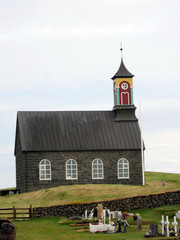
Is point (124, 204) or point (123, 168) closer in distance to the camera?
point (124, 204)

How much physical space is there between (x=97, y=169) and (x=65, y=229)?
28602 mm

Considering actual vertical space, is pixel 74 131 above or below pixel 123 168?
above

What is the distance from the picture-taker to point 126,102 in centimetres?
6862

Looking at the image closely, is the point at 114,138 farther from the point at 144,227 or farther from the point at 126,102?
the point at 144,227

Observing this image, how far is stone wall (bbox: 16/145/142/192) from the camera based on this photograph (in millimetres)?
62312

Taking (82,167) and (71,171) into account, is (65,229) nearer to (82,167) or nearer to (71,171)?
(71,171)

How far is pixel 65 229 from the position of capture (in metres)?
35.5

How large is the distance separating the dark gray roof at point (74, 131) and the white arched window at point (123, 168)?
1552 mm

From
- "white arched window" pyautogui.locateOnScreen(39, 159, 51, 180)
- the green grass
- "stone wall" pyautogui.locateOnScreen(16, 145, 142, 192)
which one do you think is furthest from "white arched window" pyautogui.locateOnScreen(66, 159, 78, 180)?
the green grass

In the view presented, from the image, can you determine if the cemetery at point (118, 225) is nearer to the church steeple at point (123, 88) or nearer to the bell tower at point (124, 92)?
the bell tower at point (124, 92)

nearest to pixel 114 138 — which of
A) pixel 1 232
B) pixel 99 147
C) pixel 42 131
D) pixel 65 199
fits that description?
pixel 99 147

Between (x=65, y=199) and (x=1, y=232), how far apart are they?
1078 inches

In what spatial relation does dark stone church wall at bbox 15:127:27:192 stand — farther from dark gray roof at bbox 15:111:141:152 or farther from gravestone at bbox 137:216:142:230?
gravestone at bbox 137:216:142:230

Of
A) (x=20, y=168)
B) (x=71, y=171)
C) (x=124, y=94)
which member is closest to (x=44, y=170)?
(x=71, y=171)
